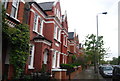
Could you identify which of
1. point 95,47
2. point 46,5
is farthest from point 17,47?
point 95,47

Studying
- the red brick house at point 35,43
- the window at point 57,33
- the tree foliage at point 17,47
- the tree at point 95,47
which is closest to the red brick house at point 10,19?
the tree foliage at point 17,47

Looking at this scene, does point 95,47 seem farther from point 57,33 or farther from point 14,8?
point 14,8

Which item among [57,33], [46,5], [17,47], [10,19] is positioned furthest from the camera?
[57,33]

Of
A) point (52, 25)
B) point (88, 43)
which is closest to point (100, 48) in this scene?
point (88, 43)

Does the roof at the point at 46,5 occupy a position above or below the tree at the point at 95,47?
above

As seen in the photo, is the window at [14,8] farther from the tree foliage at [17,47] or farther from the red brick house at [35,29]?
the tree foliage at [17,47]

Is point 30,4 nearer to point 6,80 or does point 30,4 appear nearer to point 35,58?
point 35,58

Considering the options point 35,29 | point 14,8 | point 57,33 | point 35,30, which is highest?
point 14,8

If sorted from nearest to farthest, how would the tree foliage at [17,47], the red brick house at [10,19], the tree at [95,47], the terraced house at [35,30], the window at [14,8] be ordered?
the tree foliage at [17,47], the red brick house at [10,19], the terraced house at [35,30], the window at [14,8], the tree at [95,47]

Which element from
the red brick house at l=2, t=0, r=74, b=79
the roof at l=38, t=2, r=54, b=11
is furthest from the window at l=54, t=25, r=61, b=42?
the roof at l=38, t=2, r=54, b=11

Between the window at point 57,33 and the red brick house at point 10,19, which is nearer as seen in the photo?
the red brick house at point 10,19

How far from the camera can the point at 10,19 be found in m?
9.75

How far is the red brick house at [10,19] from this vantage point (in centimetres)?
932

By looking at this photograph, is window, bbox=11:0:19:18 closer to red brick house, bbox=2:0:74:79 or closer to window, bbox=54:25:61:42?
red brick house, bbox=2:0:74:79
